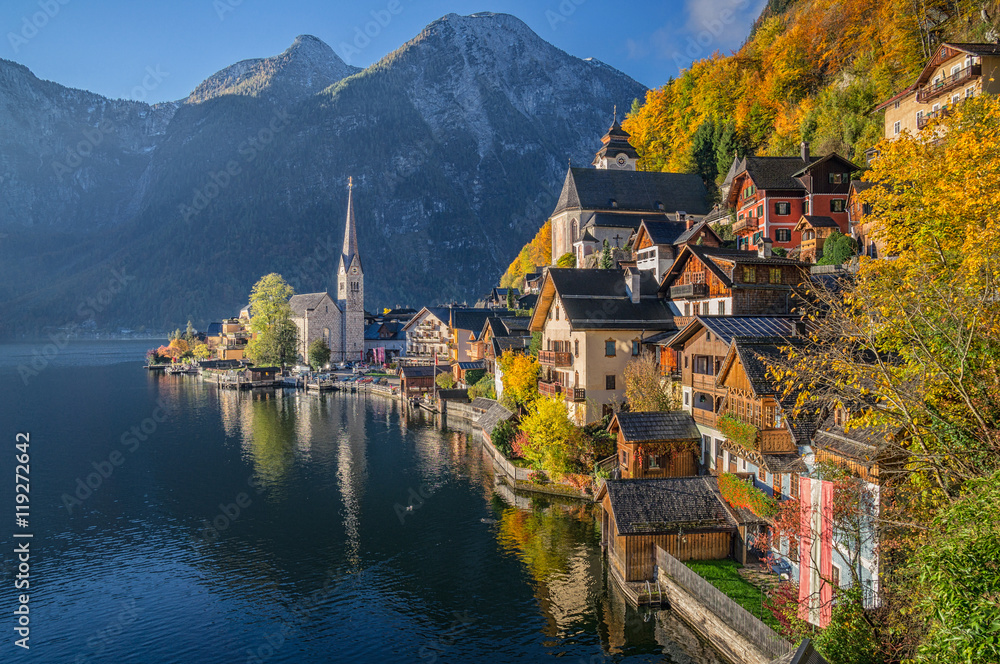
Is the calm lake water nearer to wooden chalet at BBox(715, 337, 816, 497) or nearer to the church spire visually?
wooden chalet at BBox(715, 337, 816, 497)

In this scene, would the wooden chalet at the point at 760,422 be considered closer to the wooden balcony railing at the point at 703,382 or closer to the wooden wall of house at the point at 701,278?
the wooden balcony railing at the point at 703,382

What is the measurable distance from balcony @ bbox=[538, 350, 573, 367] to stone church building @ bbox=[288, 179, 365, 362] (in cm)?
8620

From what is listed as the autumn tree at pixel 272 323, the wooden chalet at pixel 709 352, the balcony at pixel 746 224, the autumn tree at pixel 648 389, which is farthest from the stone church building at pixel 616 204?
the autumn tree at pixel 272 323

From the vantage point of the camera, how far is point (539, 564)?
28875mm

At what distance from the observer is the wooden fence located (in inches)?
723

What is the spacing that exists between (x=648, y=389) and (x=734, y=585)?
1595 centimetres

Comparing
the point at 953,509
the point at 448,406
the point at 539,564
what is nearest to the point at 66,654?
the point at 539,564

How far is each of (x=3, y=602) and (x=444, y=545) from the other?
19251 millimetres

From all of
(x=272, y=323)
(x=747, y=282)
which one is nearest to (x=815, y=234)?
(x=747, y=282)

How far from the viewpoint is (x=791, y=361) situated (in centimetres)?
2606

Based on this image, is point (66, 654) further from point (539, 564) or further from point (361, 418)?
point (361, 418)

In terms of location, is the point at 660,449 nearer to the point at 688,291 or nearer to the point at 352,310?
the point at 688,291

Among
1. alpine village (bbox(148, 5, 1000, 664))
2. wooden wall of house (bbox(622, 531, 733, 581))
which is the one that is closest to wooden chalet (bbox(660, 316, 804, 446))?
alpine village (bbox(148, 5, 1000, 664))

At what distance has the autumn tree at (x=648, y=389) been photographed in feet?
123
